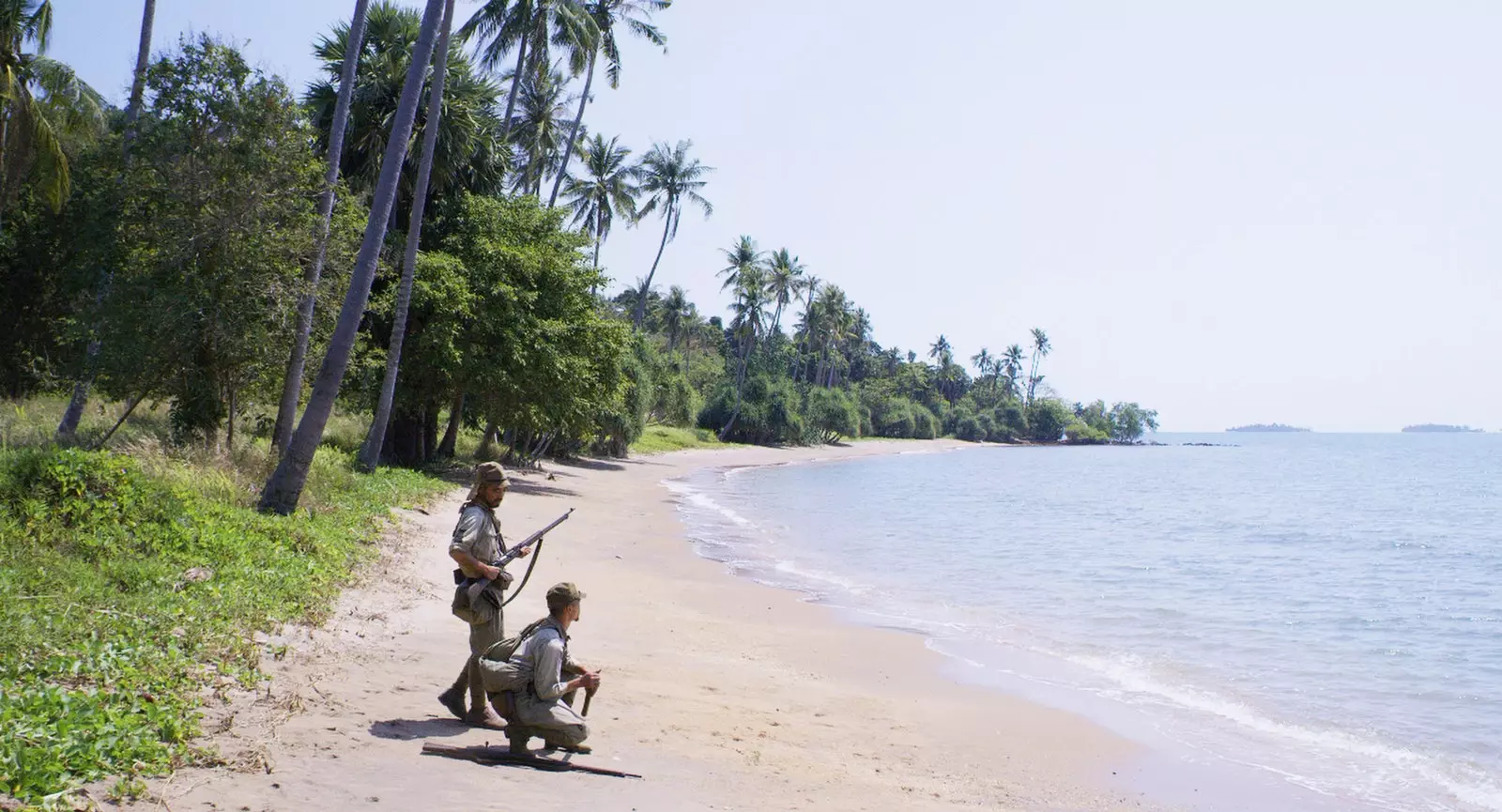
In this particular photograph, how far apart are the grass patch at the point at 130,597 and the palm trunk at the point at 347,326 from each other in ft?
1.29

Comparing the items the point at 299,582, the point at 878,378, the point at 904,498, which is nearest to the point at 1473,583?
the point at 904,498

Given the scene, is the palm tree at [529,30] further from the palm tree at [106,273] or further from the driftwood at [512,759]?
the driftwood at [512,759]

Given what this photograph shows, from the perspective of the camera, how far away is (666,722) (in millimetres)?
7672

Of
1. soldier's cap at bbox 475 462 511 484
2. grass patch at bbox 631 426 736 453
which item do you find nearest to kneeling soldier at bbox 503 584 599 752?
soldier's cap at bbox 475 462 511 484

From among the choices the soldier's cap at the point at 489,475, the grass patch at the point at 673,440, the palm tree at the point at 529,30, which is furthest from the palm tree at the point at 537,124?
the soldier's cap at the point at 489,475

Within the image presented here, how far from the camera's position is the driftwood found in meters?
5.94

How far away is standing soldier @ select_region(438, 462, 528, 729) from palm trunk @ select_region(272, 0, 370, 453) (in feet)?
35.5

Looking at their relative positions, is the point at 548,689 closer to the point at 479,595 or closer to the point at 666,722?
the point at 479,595

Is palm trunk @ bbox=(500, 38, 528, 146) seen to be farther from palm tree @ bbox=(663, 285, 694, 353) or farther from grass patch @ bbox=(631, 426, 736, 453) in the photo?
palm tree @ bbox=(663, 285, 694, 353)

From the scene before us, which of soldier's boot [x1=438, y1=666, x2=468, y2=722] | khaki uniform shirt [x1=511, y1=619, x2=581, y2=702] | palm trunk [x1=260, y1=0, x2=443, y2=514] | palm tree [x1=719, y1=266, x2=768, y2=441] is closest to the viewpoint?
khaki uniform shirt [x1=511, y1=619, x2=581, y2=702]

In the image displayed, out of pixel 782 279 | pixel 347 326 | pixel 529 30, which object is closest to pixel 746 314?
pixel 782 279

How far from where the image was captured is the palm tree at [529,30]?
94.0 ft

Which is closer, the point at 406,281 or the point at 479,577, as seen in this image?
the point at 479,577

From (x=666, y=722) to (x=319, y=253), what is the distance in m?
11.4
